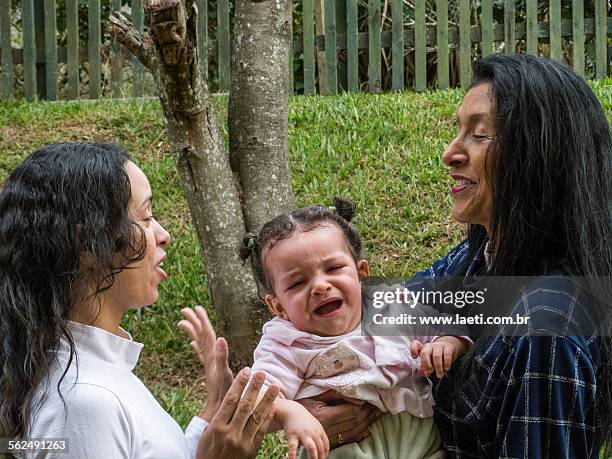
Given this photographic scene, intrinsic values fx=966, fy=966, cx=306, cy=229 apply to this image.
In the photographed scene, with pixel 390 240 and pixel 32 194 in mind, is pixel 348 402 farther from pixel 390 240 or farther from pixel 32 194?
pixel 390 240

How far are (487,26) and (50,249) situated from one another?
7.42 metres

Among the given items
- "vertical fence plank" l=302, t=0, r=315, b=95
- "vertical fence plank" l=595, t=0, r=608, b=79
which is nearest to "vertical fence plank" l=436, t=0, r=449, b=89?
"vertical fence plank" l=302, t=0, r=315, b=95

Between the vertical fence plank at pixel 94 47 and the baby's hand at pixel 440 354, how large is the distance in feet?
23.6

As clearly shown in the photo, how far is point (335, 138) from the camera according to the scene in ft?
24.5

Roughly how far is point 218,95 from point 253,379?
6.58 meters

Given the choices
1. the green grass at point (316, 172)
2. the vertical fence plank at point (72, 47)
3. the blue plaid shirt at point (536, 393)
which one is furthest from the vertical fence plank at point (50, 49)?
the blue plaid shirt at point (536, 393)

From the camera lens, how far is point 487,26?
902cm

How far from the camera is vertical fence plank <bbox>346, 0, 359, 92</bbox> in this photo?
9040 mm

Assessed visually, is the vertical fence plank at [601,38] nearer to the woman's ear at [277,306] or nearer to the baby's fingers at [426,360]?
the woman's ear at [277,306]

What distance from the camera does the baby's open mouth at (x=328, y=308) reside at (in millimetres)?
2745

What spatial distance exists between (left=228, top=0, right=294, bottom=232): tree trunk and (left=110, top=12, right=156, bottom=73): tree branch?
1.73 feet

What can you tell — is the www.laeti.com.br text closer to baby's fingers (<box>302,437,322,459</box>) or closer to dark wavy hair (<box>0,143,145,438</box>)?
baby's fingers (<box>302,437,322,459</box>)

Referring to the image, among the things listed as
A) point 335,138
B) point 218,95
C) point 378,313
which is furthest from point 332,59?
point 378,313

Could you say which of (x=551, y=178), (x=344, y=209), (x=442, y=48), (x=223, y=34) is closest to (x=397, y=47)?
(x=442, y=48)
